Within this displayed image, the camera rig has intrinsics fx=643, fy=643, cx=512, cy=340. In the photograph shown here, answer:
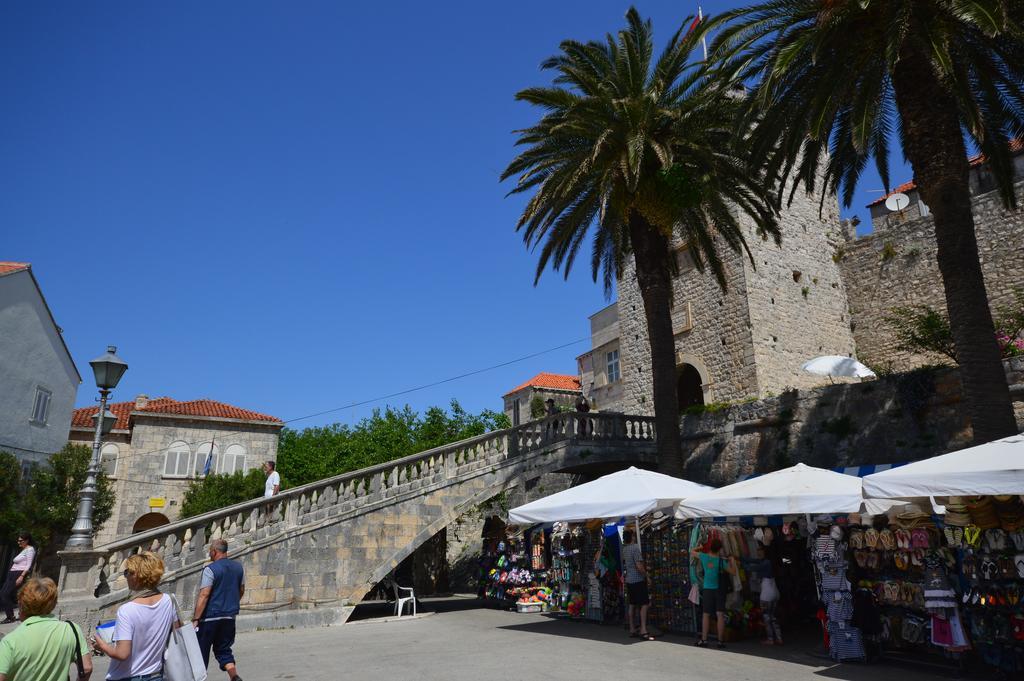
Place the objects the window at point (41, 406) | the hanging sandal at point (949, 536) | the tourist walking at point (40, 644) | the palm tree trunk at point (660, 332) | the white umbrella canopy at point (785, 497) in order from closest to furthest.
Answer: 1. the tourist walking at point (40, 644)
2. the hanging sandal at point (949, 536)
3. the white umbrella canopy at point (785, 497)
4. the palm tree trunk at point (660, 332)
5. the window at point (41, 406)

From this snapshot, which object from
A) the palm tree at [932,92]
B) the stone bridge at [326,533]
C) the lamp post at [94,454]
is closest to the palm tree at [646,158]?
the palm tree at [932,92]

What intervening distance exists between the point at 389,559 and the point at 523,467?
4.46m

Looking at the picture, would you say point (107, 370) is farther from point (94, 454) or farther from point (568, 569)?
point (568, 569)

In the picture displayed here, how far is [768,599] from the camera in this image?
9.66m

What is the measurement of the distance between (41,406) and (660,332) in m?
24.5

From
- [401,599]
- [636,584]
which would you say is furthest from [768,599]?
[401,599]

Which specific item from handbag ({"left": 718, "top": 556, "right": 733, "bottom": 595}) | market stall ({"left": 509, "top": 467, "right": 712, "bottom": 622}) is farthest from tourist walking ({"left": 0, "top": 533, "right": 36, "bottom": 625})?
handbag ({"left": 718, "top": 556, "right": 733, "bottom": 595})

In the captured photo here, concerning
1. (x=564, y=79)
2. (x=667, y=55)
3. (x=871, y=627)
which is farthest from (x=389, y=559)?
(x=667, y=55)

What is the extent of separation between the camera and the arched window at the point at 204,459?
3291 centimetres

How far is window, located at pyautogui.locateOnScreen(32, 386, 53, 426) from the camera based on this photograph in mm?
24987

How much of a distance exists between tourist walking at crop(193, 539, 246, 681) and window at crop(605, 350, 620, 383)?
28202 mm

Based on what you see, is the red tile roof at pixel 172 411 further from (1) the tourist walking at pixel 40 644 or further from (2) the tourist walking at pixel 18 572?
(1) the tourist walking at pixel 40 644

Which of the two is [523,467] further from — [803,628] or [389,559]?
[803,628]

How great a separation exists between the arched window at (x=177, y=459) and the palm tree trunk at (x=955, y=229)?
3336 centimetres
